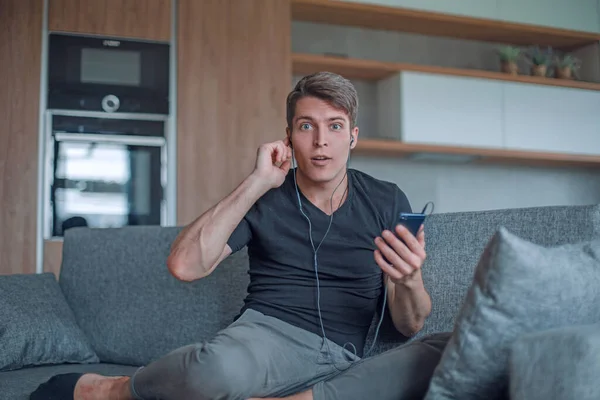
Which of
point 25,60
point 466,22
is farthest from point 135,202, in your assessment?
point 466,22

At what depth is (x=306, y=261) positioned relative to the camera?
179cm

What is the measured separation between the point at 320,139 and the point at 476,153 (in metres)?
2.85

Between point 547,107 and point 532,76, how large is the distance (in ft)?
0.78

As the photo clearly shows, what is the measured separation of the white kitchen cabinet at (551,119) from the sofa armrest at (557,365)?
3.73 meters

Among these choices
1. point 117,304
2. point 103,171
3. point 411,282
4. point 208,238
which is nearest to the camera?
point 411,282

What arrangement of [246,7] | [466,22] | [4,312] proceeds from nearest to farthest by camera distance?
[4,312], [246,7], [466,22]

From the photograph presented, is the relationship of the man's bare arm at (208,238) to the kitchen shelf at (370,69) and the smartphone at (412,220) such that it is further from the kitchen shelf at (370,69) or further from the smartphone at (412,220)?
the kitchen shelf at (370,69)

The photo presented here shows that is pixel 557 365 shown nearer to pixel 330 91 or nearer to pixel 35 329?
pixel 330 91

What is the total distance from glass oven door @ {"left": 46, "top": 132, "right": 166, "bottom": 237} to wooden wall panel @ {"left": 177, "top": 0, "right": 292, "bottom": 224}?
0.45ft

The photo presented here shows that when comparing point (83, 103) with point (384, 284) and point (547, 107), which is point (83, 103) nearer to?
point (384, 284)

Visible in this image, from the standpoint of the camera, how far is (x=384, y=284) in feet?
6.08

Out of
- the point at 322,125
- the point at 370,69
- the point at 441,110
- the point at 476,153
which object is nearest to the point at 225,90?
the point at 370,69

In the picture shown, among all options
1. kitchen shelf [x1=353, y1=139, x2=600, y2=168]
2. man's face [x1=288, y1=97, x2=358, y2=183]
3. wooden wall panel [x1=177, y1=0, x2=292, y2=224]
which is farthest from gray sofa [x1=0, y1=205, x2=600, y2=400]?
kitchen shelf [x1=353, y1=139, x2=600, y2=168]

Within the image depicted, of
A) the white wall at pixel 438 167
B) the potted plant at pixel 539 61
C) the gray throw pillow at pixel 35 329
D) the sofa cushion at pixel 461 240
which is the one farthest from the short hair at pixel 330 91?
the potted plant at pixel 539 61
